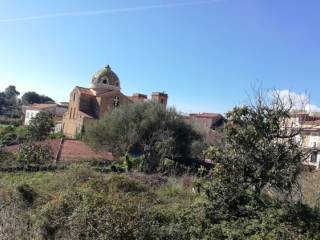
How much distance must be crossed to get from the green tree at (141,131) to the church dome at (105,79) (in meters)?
28.2

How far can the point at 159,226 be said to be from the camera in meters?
9.18

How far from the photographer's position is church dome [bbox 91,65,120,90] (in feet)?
206

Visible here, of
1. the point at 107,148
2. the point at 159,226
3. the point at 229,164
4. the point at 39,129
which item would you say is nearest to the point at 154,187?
the point at 229,164

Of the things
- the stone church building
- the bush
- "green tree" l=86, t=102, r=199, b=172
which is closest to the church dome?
the stone church building

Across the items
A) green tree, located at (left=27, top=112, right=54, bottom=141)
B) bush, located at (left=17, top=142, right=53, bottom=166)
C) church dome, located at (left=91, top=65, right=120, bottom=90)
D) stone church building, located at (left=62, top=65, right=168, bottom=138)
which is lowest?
bush, located at (left=17, top=142, right=53, bottom=166)

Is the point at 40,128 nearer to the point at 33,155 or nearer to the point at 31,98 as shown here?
the point at 33,155

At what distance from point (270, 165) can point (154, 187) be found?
6.11 m

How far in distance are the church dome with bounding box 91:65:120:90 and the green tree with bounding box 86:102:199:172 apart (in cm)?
2824

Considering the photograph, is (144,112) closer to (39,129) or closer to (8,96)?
(39,129)

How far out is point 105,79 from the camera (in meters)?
63.3

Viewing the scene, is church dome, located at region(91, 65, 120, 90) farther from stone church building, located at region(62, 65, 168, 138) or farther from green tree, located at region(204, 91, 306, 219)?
green tree, located at region(204, 91, 306, 219)

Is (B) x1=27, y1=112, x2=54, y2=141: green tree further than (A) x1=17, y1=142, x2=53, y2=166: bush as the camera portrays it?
Yes

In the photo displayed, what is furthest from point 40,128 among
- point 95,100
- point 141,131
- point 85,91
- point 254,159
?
point 254,159

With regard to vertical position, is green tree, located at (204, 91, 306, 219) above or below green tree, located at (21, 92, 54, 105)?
Result: below
